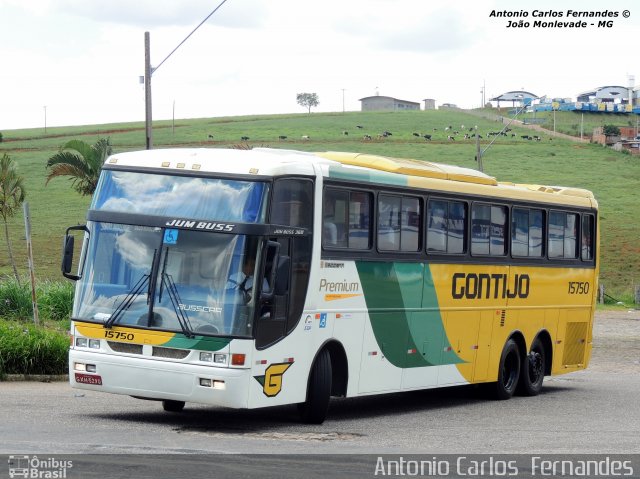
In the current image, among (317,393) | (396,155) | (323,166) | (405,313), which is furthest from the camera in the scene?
(396,155)

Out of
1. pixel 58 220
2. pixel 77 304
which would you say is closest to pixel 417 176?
pixel 77 304

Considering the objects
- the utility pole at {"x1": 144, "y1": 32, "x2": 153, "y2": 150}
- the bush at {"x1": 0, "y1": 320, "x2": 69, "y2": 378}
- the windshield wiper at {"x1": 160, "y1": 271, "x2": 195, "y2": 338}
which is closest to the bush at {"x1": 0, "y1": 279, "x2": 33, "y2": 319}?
the utility pole at {"x1": 144, "y1": 32, "x2": 153, "y2": 150}

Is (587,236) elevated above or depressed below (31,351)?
above

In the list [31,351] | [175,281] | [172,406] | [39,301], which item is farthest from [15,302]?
[175,281]

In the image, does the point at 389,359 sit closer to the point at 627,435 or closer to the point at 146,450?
the point at 627,435

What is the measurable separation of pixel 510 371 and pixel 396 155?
65.2m

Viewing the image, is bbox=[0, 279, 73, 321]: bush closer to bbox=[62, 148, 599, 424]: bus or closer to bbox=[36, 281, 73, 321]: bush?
bbox=[36, 281, 73, 321]: bush

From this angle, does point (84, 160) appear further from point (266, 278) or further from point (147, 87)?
point (266, 278)

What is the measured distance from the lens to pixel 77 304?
47.1ft

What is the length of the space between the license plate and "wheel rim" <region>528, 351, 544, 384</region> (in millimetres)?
9530

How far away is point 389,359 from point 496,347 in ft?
12.4

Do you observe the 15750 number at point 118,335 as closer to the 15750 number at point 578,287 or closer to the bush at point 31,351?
the bush at point 31,351

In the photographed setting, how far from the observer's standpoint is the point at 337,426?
15219 mm

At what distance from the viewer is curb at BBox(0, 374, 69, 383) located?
18.9 m
